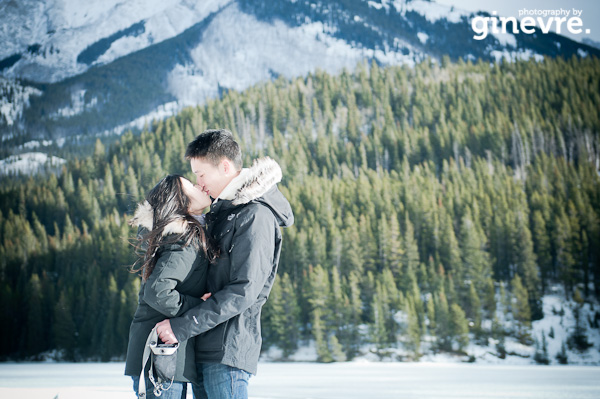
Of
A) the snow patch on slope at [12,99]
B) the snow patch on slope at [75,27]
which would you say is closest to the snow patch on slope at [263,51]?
the snow patch on slope at [75,27]

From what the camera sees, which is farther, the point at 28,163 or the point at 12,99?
the point at 12,99

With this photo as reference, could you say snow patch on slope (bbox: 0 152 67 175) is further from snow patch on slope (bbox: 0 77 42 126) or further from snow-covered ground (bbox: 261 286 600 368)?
snow-covered ground (bbox: 261 286 600 368)

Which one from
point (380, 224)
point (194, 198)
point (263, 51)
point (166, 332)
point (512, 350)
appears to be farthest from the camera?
point (263, 51)

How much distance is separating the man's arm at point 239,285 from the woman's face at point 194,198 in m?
0.25

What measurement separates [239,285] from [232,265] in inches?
3.7

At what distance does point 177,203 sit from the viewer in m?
2.43

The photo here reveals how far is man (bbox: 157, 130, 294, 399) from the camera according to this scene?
227 cm

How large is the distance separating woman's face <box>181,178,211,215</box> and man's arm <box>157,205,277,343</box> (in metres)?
0.25

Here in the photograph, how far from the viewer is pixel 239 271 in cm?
230

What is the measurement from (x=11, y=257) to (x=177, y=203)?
163ft

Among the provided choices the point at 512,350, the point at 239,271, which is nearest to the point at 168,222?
the point at 239,271

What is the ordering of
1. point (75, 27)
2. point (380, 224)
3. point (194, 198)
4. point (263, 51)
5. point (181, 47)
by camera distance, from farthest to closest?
point (263, 51)
point (181, 47)
point (75, 27)
point (380, 224)
point (194, 198)

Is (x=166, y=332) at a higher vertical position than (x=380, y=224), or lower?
lower

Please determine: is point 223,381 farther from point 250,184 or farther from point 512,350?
point 512,350
